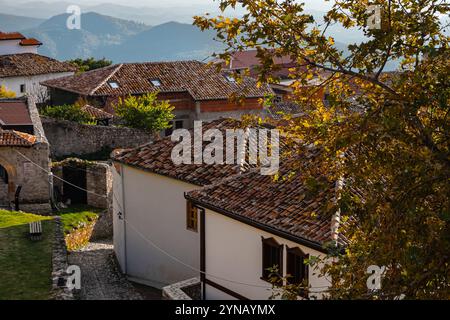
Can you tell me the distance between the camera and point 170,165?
18547 millimetres

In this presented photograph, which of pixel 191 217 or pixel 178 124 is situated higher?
pixel 178 124

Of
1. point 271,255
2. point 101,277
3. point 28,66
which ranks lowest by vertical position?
point 101,277

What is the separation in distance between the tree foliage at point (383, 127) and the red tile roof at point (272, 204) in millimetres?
3531

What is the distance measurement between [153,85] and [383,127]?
1455 inches

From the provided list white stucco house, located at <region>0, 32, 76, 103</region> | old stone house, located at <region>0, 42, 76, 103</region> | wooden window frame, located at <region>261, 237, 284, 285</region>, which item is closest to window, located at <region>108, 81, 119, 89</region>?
old stone house, located at <region>0, 42, 76, 103</region>

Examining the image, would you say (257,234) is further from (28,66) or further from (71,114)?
(28,66)

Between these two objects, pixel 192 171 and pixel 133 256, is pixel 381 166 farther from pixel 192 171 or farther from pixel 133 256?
pixel 133 256

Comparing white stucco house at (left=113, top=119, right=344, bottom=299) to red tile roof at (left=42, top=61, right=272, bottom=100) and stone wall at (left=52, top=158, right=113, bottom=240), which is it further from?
red tile roof at (left=42, top=61, right=272, bottom=100)

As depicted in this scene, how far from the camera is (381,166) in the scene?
766 cm

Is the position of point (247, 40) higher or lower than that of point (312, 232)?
higher

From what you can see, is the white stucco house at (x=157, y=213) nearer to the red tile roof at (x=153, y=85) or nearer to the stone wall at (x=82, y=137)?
the stone wall at (x=82, y=137)

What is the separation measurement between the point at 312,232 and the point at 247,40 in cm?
507

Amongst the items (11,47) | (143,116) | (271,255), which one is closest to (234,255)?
(271,255)
